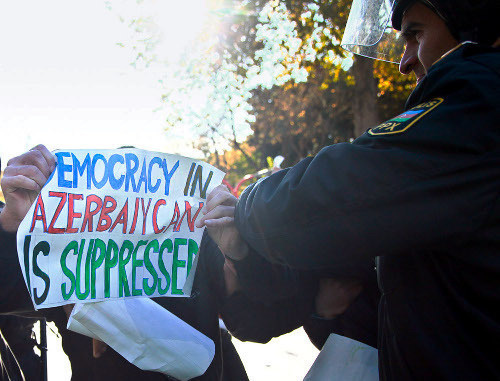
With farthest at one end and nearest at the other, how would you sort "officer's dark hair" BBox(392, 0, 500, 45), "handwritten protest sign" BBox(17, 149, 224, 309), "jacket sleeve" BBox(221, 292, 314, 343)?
"jacket sleeve" BBox(221, 292, 314, 343)
"handwritten protest sign" BBox(17, 149, 224, 309)
"officer's dark hair" BBox(392, 0, 500, 45)

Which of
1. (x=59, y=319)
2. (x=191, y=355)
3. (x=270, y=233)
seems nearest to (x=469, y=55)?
(x=270, y=233)

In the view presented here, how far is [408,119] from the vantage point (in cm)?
104

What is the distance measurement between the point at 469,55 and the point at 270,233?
644mm

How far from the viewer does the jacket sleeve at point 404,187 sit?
975 millimetres

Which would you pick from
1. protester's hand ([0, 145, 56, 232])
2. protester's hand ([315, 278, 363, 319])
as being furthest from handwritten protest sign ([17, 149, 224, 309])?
protester's hand ([315, 278, 363, 319])

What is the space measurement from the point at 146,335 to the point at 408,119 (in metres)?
1.05

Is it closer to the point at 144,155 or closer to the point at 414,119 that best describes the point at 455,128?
the point at 414,119

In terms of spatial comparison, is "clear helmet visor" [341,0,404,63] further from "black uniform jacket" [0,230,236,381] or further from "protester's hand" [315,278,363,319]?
"black uniform jacket" [0,230,236,381]

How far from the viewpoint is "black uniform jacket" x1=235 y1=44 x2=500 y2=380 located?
38.6 inches

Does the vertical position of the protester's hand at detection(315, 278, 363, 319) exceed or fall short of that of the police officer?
it falls short

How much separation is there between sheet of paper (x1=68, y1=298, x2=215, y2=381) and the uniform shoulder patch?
0.96 meters

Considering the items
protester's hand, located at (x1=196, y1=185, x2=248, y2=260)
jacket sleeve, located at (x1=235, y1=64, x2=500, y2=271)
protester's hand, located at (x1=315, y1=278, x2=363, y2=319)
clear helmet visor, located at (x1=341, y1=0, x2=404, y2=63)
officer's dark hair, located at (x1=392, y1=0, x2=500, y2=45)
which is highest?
clear helmet visor, located at (x1=341, y1=0, x2=404, y2=63)

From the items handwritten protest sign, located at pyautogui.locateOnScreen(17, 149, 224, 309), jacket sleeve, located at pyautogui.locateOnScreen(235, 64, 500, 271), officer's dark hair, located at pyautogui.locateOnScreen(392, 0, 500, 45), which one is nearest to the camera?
jacket sleeve, located at pyautogui.locateOnScreen(235, 64, 500, 271)

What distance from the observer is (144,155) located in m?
1.61
